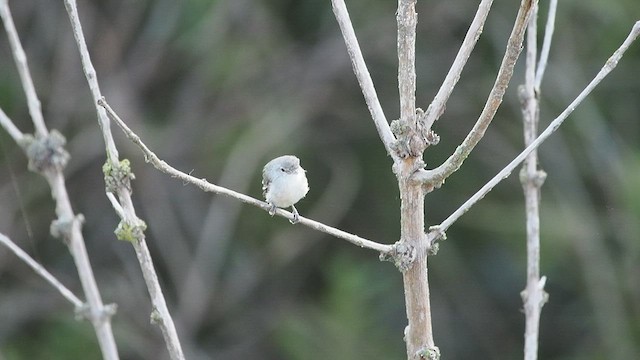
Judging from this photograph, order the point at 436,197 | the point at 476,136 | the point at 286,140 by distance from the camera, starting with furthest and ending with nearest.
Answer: the point at 436,197
the point at 286,140
the point at 476,136

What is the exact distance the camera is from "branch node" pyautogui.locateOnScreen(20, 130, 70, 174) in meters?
1.67

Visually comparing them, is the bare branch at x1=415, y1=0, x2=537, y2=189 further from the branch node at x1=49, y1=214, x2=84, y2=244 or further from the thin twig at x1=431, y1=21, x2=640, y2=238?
the branch node at x1=49, y1=214, x2=84, y2=244

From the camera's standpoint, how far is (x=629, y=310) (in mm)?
4328

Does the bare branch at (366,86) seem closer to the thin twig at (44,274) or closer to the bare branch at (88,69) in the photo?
the bare branch at (88,69)

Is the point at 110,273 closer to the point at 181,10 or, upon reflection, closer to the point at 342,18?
the point at 181,10

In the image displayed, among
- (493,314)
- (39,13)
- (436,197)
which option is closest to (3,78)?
(39,13)

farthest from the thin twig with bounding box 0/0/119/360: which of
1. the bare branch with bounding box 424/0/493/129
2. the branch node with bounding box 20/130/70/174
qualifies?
the bare branch with bounding box 424/0/493/129

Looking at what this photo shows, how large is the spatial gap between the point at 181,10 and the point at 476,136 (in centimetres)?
315

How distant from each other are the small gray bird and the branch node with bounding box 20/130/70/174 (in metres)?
0.98

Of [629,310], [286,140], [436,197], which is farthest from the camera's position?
[436,197]

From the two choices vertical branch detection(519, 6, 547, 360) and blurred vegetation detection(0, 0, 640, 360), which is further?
blurred vegetation detection(0, 0, 640, 360)

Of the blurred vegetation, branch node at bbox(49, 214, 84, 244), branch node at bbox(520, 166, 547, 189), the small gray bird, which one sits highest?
the blurred vegetation

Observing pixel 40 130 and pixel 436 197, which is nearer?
pixel 40 130

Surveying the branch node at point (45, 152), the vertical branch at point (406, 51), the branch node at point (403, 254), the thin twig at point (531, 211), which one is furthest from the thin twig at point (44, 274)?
the thin twig at point (531, 211)
